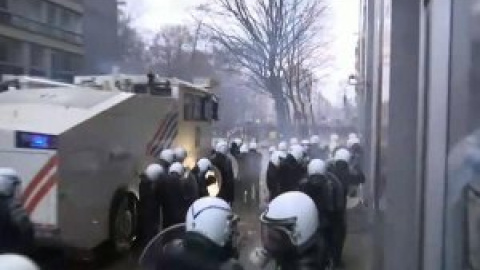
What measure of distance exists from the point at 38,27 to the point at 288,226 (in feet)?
114

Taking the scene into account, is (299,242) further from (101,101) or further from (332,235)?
(101,101)

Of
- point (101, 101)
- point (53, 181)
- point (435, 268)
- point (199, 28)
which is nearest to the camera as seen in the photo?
point (435, 268)

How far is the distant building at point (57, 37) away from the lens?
33156 millimetres

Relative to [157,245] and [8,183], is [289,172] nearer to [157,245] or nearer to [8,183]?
[8,183]

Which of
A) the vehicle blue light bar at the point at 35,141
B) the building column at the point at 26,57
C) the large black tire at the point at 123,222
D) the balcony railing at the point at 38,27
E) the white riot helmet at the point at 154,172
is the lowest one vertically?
the large black tire at the point at 123,222

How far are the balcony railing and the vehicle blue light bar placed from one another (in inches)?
1048

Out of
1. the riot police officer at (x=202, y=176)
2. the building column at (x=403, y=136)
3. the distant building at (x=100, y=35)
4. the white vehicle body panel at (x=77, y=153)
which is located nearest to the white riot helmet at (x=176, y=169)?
the white vehicle body panel at (x=77, y=153)

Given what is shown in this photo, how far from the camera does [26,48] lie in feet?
112

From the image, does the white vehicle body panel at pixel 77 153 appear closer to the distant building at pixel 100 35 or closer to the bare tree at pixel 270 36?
the bare tree at pixel 270 36

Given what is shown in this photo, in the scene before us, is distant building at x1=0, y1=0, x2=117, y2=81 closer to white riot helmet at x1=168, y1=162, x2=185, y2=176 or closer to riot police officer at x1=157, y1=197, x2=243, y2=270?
white riot helmet at x1=168, y1=162, x2=185, y2=176

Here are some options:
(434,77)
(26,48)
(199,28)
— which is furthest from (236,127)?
(434,77)

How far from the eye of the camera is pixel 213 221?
312 cm

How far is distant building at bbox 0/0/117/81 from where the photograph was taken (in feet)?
109

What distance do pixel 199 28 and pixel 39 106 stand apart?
22184 millimetres
